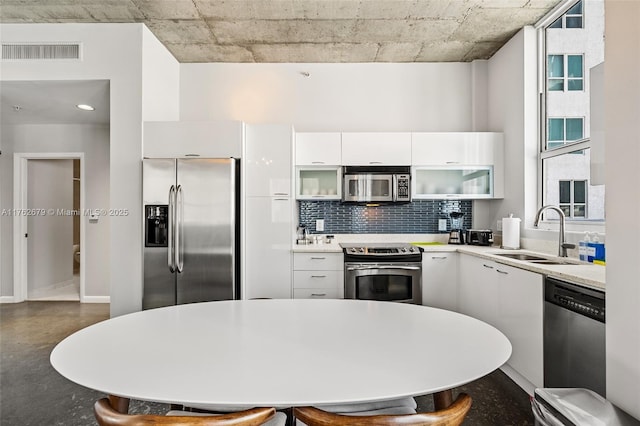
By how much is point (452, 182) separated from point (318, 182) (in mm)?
1518

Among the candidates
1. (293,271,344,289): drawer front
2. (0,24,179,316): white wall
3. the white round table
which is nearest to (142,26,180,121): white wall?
(0,24,179,316): white wall

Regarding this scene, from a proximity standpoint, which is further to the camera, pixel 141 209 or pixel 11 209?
pixel 11 209

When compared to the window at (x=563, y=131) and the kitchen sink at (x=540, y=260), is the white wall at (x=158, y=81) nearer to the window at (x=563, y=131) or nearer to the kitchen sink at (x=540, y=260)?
A: the kitchen sink at (x=540, y=260)

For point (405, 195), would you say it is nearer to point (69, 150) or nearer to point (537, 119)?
point (537, 119)

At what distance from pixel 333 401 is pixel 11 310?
18.1ft

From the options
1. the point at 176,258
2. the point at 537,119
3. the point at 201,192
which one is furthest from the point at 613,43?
the point at 176,258

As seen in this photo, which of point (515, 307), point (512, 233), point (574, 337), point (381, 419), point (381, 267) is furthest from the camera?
point (381, 267)

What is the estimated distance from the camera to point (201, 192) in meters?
3.24

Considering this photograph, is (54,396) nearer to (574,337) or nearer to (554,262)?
(574,337)

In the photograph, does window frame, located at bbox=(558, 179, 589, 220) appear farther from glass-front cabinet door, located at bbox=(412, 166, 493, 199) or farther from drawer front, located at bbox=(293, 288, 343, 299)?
drawer front, located at bbox=(293, 288, 343, 299)

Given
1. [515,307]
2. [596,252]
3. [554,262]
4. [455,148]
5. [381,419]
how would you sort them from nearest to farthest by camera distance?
1. [381,419]
2. [596,252]
3. [515,307]
4. [554,262]
5. [455,148]

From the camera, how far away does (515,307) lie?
2453 millimetres

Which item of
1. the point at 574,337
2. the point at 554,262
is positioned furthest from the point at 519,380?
the point at 554,262

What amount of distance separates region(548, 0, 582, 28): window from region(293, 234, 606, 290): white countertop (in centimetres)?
206
